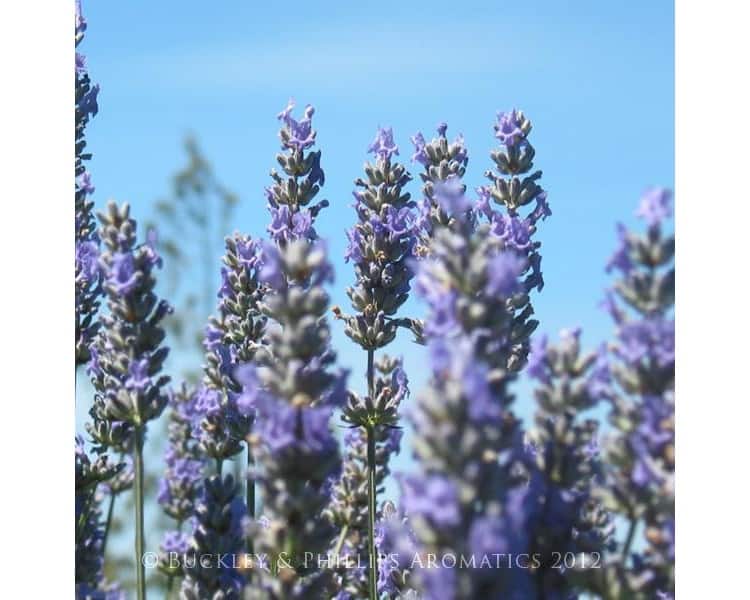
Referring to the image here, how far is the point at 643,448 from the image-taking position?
247cm

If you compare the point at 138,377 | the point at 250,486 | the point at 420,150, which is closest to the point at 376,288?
the point at 420,150

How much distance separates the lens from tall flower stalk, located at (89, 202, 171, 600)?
123 inches

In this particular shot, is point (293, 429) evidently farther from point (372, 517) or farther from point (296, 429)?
point (372, 517)

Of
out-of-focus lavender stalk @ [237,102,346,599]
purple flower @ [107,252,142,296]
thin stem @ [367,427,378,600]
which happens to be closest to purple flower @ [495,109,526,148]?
thin stem @ [367,427,378,600]

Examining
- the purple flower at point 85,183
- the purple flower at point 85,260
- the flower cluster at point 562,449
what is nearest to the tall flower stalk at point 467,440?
the flower cluster at point 562,449

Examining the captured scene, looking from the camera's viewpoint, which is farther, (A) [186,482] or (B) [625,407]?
(A) [186,482]

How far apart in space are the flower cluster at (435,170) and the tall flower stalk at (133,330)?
1.10 m

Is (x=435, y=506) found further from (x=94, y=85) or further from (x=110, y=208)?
(x=94, y=85)

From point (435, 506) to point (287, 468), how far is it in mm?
498

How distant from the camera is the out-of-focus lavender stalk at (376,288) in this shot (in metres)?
4.08

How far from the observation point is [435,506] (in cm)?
216

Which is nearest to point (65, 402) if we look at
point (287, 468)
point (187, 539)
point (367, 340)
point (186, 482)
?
point (186, 482)

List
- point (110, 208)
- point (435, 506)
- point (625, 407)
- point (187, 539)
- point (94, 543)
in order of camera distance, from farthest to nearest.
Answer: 1. point (94, 543)
2. point (187, 539)
3. point (110, 208)
4. point (625, 407)
5. point (435, 506)

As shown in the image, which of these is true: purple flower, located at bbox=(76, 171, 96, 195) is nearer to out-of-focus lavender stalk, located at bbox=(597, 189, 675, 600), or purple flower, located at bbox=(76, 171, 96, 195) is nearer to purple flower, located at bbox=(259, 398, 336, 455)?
purple flower, located at bbox=(259, 398, 336, 455)
